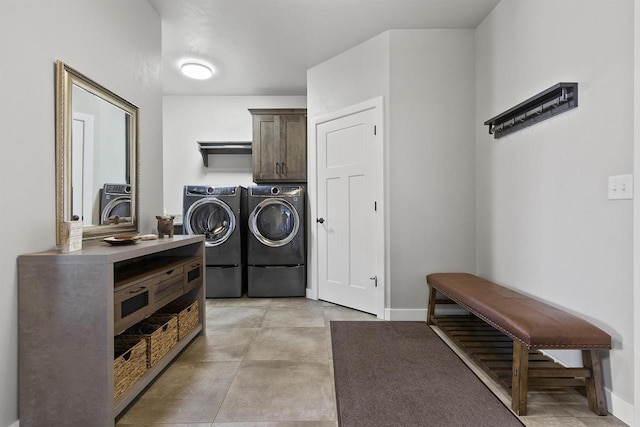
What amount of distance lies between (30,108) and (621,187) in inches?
107

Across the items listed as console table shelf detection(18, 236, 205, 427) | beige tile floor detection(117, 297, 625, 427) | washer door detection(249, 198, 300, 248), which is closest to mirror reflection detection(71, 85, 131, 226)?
console table shelf detection(18, 236, 205, 427)

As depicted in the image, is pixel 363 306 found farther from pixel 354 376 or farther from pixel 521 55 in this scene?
pixel 521 55

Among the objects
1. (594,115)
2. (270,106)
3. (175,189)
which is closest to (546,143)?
(594,115)

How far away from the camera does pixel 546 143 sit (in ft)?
6.49

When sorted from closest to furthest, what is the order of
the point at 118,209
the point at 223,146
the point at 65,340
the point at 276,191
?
1. the point at 65,340
2. the point at 118,209
3. the point at 276,191
4. the point at 223,146

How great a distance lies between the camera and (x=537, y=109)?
6.57 ft

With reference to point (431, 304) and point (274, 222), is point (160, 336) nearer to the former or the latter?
point (274, 222)

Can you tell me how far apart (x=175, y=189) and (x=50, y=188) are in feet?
9.69

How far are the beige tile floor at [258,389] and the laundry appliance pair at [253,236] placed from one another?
90 cm

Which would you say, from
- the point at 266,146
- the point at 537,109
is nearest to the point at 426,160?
the point at 537,109

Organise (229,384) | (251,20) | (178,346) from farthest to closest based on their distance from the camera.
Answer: (251,20), (178,346), (229,384)

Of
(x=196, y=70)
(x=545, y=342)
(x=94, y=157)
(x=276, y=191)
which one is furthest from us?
(x=276, y=191)

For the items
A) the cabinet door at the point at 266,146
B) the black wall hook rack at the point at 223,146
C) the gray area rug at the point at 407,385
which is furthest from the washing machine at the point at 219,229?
the gray area rug at the point at 407,385

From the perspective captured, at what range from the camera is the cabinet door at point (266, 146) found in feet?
12.8
